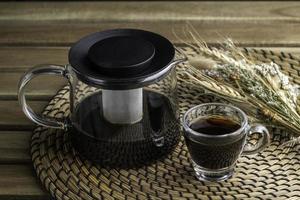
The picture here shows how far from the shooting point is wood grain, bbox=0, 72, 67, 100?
942mm

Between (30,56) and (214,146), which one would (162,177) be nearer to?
(214,146)

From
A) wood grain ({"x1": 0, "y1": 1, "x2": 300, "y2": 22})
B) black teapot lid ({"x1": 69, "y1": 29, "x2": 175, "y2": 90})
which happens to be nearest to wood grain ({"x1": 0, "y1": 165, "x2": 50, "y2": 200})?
black teapot lid ({"x1": 69, "y1": 29, "x2": 175, "y2": 90})

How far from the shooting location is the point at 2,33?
1115 mm

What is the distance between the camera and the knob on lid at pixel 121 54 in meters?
0.72

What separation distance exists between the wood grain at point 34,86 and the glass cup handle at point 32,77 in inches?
4.7

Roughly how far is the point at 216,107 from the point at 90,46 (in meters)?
0.16

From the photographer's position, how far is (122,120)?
79 cm

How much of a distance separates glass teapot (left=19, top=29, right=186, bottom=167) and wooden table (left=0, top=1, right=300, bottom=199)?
12cm

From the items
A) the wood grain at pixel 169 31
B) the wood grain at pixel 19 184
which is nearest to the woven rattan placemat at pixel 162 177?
the wood grain at pixel 19 184

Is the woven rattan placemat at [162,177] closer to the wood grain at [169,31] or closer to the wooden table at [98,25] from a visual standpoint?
the wooden table at [98,25]

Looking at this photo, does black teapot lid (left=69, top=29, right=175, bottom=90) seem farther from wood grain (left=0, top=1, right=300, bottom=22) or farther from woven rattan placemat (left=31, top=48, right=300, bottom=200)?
wood grain (left=0, top=1, right=300, bottom=22)

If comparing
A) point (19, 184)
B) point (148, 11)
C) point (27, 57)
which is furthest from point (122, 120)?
point (148, 11)

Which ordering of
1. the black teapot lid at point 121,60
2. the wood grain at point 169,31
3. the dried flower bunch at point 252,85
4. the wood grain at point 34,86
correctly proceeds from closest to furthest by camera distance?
the black teapot lid at point 121,60 → the dried flower bunch at point 252,85 → the wood grain at point 34,86 → the wood grain at point 169,31

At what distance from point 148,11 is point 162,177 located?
18.8 inches
